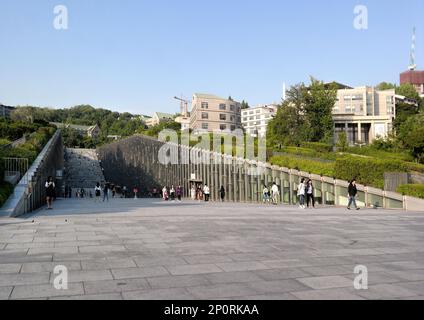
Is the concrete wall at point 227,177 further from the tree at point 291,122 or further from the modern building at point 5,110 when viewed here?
the modern building at point 5,110

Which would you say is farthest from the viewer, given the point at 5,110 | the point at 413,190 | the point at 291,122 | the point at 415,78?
the point at 415,78

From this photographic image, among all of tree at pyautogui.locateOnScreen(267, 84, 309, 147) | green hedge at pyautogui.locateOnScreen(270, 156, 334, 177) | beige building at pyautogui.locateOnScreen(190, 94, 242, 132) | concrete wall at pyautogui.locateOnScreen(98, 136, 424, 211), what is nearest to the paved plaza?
concrete wall at pyautogui.locateOnScreen(98, 136, 424, 211)

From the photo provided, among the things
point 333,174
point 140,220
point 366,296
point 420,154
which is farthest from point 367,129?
point 366,296

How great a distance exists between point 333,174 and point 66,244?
24271mm

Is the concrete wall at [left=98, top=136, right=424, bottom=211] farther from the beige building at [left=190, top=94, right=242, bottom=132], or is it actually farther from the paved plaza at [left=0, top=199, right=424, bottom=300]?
the beige building at [left=190, top=94, right=242, bottom=132]

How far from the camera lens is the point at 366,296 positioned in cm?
569

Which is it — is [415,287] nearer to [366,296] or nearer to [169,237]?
[366,296]

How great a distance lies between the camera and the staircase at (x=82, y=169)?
68.6 meters

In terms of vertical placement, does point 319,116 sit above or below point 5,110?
below

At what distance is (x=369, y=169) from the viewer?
88.3ft

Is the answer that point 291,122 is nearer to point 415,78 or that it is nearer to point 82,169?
point 82,169

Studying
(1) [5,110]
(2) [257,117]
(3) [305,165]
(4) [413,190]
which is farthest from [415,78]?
(4) [413,190]

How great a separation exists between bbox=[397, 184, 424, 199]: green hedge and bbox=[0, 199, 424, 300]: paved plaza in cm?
1059

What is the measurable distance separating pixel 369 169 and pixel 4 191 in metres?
21.5
